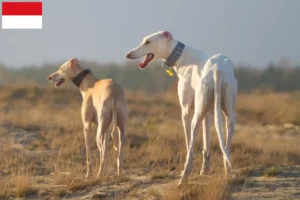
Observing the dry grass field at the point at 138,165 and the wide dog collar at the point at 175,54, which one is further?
the wide dog collar at the point at 175,54

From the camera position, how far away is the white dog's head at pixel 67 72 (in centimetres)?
1299

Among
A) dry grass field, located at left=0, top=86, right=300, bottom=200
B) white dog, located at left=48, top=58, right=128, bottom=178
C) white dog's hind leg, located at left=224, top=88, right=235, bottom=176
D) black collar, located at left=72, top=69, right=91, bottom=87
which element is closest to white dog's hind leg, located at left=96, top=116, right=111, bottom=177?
white dog, located at left=48, top=58, right=128, bottom=178

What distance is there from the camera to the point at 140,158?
15.6m

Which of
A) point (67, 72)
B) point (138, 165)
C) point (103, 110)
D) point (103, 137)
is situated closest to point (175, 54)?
point (103, 110)

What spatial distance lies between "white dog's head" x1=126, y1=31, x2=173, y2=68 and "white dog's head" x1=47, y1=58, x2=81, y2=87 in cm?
209

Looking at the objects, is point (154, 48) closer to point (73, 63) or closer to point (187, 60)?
point (187, 60)

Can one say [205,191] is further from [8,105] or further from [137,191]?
[8,105]

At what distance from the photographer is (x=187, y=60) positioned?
10.9 m

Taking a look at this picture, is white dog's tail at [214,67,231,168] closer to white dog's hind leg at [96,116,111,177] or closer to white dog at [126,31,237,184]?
white dog at [126,31,237,184]

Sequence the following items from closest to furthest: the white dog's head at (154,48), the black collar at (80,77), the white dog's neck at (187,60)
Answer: the white dog's neck at (187,60)
the white dog's head at (154,48)
the black collar at (80,77)

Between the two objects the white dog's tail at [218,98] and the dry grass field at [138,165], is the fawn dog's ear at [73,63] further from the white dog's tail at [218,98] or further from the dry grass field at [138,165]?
the white dog's tail at [218,98]

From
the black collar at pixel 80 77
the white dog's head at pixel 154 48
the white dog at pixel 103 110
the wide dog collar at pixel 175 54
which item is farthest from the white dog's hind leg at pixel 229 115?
the black collar at pixel 80 77

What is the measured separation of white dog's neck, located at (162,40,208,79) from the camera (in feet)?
35.4

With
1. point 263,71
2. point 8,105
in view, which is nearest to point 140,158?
point 8,105
